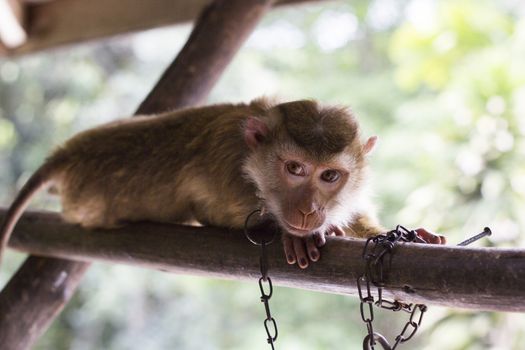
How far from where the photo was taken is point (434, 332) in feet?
14.1

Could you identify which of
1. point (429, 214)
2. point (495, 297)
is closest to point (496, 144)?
point (429, 214)

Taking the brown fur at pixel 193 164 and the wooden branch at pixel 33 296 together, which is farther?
the wooden branch at pixel 33 296

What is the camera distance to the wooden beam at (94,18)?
373cm

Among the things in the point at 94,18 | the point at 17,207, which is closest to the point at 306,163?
the point at 17,207

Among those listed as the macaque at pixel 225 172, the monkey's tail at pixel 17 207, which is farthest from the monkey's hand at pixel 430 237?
the monkey's tail at pixel 17 207

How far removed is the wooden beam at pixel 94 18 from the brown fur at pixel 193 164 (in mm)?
981

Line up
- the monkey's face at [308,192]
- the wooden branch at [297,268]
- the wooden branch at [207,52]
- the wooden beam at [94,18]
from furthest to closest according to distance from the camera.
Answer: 1. the wooden beam at [94,18]
2. the wooden branch at [207,52]
3. the monkey's face at [308,192]
4. the wooden branch at [297,268]

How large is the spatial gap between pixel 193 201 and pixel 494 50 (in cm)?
337

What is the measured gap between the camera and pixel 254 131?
7.31 feet

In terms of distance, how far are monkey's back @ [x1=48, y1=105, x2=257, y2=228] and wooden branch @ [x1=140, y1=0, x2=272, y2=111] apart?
489 mm

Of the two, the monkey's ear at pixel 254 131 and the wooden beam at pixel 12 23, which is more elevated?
the monkey's ear at pixel 254 131

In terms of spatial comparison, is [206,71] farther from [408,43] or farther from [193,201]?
[408,43]

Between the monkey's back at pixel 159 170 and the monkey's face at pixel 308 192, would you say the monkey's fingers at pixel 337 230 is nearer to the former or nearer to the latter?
the monkey's face at pixel 308 192

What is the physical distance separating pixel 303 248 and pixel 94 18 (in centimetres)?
252
